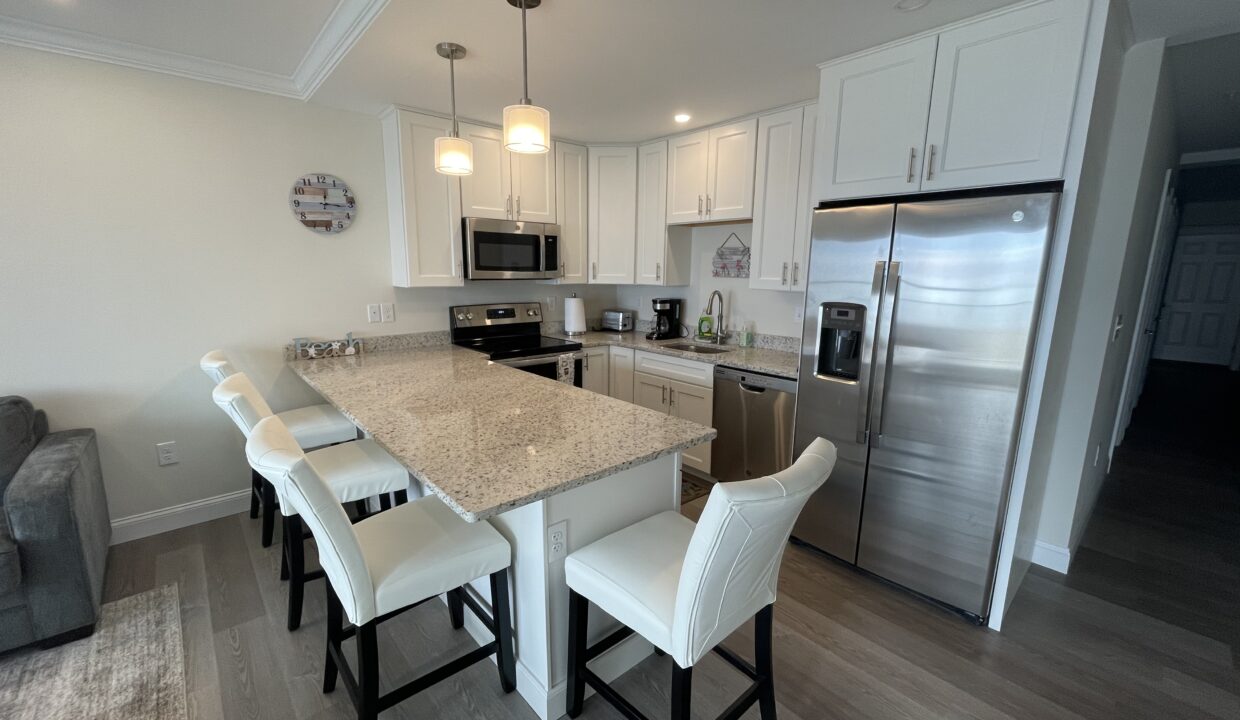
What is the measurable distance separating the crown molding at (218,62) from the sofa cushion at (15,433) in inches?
63.0

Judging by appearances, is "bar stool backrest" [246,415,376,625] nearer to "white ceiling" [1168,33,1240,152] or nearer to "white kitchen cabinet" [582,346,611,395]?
"white kitchen cabinet" [582,346,611,395]

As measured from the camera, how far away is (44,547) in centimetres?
184

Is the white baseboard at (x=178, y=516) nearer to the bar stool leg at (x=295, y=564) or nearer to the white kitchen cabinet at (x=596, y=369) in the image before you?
the bar stool leg at (x=295, y=564)

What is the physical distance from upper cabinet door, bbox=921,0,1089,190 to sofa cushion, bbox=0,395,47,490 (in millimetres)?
4038

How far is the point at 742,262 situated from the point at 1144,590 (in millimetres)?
2756

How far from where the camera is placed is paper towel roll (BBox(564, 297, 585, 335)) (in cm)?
414

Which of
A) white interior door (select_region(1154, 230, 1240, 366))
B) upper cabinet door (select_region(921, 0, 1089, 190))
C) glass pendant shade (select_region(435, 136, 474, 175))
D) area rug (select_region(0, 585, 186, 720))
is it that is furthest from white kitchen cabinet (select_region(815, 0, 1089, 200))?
white interior door (select_region(1154, 230, 1240, 366))

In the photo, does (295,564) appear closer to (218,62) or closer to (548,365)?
(548,365)

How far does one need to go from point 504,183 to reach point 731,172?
1560 mm

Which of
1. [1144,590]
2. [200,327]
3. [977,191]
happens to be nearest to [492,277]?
[200,327]

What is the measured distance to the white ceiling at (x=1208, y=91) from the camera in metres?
2.30

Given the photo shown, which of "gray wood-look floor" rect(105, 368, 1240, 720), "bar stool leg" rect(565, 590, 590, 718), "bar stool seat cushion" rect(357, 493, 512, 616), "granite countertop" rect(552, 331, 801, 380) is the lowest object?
"gray wood-look floor" rect(105, 368, 1240, 720)

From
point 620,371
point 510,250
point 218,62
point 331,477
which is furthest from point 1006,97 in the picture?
point 218,62

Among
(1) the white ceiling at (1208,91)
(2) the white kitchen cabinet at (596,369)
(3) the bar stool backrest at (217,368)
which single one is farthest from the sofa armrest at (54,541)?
(1) the white ceiling at (1208,91)
